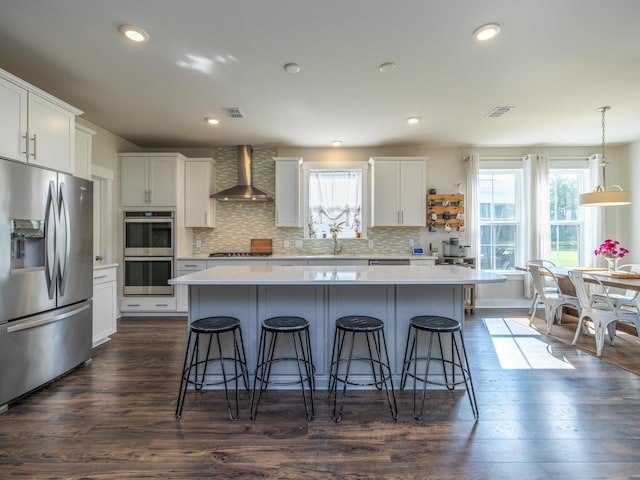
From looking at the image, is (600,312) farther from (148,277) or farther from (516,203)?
(148,277)

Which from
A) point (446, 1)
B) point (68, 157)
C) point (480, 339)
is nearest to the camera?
point (446, 1)

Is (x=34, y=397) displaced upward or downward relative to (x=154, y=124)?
downward

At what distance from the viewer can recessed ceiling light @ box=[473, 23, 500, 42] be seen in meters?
2.15

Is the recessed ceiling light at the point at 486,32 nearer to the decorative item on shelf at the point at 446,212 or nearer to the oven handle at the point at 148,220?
the decorative item on shelf at the point at 446,212

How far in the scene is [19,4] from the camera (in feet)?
6.45

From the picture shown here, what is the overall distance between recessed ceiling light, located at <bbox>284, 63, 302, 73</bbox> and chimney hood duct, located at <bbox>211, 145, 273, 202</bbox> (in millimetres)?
2281

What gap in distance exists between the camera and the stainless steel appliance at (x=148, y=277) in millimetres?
4516

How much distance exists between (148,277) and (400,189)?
13.2 feet

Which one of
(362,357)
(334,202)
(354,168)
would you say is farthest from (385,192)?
(362,357)

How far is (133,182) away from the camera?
453 cm

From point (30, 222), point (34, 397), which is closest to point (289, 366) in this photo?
point (34, 397)

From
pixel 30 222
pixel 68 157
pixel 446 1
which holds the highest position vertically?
pixel 446 1

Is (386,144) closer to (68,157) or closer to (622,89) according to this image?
(622,89)

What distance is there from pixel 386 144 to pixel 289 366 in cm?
382
